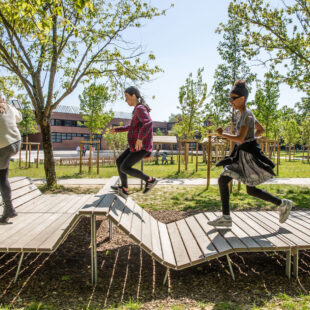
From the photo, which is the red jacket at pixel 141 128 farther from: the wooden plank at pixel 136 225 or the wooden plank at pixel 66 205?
the wooden plank at pixel 66 205

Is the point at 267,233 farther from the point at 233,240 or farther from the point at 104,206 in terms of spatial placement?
the point at 104,206

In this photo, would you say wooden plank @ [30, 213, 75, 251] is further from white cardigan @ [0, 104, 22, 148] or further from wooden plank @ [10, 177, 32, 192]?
wooden plank @ [10, 177, 32, 192]

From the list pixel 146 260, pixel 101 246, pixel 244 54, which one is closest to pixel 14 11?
pixel 101 246

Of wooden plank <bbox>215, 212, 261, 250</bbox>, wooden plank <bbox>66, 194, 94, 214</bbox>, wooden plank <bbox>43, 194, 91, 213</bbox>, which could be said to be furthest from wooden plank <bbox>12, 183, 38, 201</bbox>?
wooden plank <bbox>215, 212, 261, 250</bbox>

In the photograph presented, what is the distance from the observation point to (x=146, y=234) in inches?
139

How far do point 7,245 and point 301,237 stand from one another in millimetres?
3460

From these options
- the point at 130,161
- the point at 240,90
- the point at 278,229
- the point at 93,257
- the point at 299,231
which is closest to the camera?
the point at 93,257

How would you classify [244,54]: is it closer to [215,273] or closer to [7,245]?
[215,273]

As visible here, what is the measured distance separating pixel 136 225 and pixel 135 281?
672mm

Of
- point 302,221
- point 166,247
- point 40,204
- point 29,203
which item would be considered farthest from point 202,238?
point 29,203

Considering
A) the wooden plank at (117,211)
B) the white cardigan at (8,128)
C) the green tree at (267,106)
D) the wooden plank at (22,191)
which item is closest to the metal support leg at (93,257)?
the wooden plank at (117,211)

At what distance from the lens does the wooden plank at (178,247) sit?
10.3 ft

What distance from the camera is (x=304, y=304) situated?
264 cm

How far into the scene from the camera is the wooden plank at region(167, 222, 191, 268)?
314 centimetres
